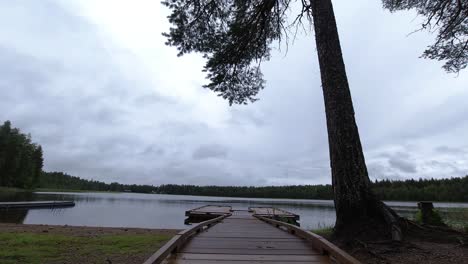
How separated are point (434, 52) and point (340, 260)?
21.2 ft

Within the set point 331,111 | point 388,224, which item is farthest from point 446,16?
point 388,224

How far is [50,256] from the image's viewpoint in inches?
243

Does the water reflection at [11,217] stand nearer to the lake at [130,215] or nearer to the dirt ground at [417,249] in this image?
the lake at [130,215]

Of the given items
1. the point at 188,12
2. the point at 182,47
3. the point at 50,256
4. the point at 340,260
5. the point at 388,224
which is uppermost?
the point at 188,12

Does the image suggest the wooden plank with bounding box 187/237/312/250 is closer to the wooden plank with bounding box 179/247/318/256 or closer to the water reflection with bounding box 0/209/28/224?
the wooden plank with bounding box 179/247/318/256

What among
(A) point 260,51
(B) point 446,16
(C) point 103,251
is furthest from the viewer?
(A) point 260,51

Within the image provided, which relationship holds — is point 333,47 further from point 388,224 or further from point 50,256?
point 50,256

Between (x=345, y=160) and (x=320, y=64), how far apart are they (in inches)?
74.3

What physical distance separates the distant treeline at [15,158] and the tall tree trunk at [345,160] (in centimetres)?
7061

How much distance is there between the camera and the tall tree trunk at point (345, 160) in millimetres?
5199

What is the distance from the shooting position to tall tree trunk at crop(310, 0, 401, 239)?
17.1ft

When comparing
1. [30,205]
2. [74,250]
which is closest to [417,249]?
[74,250]

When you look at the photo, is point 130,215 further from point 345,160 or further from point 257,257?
point 257,257

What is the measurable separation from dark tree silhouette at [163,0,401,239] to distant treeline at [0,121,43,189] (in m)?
66.6
